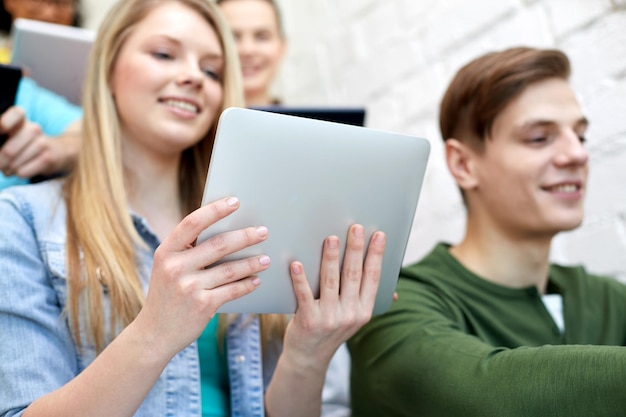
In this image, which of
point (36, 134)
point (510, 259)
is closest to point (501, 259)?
point (510, 259)

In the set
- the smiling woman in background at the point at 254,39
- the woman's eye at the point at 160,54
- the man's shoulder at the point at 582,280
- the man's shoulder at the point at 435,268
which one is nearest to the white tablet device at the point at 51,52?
the woman's eye at the point at 160,54

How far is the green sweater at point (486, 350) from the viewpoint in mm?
726

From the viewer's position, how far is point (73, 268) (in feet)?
3.07

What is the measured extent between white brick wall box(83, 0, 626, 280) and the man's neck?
0.26 meters

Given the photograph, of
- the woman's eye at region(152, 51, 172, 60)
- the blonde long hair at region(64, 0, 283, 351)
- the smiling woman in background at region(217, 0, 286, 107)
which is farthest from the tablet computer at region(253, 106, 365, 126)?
the smiling woman in background at region(217, 0, 286, 107)

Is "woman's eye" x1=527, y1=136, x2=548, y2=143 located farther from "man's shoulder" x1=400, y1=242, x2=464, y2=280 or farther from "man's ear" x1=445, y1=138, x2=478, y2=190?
"man's shoulder" x1=400, y1=242, x2=464, y2=280

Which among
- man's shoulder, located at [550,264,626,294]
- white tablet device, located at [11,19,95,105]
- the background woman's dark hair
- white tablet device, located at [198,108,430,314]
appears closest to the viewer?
white tablet device, located at [198,108,430,314]

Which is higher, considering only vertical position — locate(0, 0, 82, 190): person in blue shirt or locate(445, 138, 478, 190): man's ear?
locate(445, 138, 478, 190): man's ear

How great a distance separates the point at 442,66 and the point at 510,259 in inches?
27.2

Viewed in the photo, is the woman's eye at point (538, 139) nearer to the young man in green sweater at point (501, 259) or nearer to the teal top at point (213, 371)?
the young man in green sweater at point (501, 259)

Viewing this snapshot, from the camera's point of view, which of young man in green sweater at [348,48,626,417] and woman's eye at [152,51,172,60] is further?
woman's eye at [152,51,172,60]

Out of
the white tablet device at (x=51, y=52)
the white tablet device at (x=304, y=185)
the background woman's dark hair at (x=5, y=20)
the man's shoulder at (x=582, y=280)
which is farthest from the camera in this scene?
the background woman's dark hair at (x=5, y=20)

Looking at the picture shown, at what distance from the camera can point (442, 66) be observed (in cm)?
169

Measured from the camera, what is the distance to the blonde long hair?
94cm
